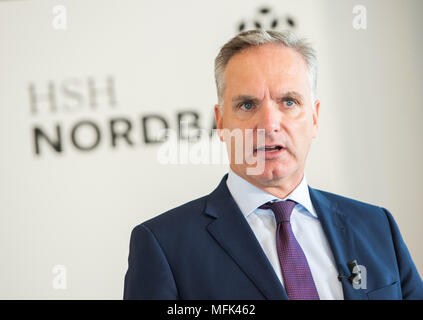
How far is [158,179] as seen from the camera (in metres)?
2.45

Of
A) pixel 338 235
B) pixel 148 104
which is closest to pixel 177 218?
pixel 338 235

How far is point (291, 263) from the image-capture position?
66.0 inches

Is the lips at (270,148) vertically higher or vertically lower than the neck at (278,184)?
higher

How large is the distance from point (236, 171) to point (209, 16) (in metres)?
1.01

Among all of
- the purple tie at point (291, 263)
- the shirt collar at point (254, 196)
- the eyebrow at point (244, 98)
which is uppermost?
the eyebrow at point (244, 98)

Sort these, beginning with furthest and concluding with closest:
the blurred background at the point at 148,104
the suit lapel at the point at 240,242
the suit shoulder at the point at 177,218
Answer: the blurred background at the point at 148,104 → the suit shoulder at the point at 177,218 → the suit lapel at the point at 240,242

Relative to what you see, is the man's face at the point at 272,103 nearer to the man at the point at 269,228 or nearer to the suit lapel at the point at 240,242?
the man at the point at 269,228

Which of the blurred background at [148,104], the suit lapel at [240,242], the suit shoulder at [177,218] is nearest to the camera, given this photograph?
the suit lapel at [240,242]

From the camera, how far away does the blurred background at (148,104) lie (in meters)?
2.47

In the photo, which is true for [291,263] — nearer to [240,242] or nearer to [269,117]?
[240,242]

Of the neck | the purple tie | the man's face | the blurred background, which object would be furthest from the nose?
the blurred background

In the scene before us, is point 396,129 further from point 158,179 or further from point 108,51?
point 108,51

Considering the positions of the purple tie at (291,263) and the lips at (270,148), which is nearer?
the purple tie at (291,263)

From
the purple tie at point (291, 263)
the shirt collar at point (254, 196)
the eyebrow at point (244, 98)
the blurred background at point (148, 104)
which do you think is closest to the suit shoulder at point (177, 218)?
the shirt collar at point (254, 196)
